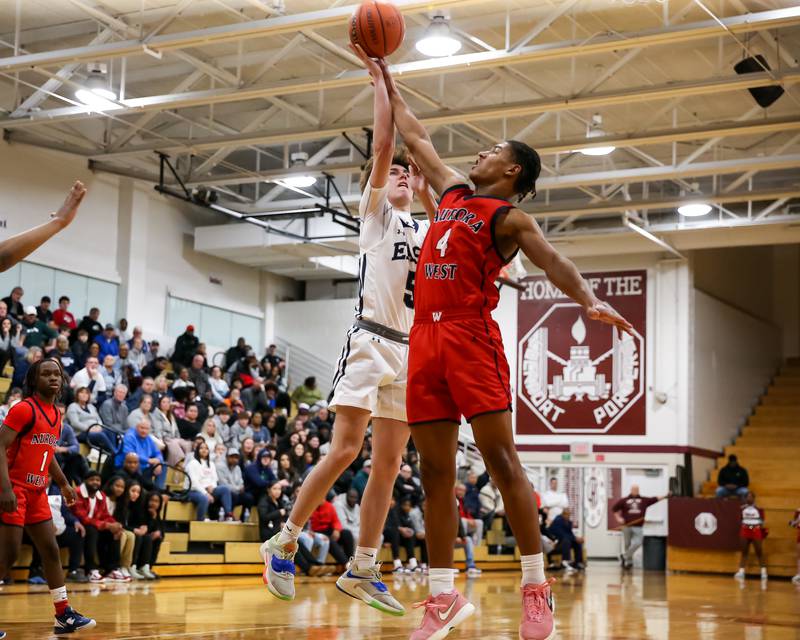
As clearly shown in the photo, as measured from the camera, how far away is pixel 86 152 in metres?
19.9

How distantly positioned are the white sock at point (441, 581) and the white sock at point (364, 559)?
2.37 feet

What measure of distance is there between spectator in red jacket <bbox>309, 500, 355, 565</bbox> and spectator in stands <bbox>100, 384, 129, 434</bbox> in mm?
2986

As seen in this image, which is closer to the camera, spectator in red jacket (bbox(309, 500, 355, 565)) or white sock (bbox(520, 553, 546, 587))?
white sock (bbox(520, 553, 546, 587))

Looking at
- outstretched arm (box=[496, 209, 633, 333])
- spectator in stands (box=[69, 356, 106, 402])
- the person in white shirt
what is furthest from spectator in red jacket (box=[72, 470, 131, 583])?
the person in white shirt

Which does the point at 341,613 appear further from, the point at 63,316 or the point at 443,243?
the point at 63,316

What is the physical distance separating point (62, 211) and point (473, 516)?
52.8ft

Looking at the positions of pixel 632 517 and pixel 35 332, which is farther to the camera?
pixel 632 517

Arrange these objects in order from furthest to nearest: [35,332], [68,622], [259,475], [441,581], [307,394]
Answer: [307,394], [35,332], [259,475], [68,622], [441,581]

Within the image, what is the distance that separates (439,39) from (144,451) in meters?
6.47

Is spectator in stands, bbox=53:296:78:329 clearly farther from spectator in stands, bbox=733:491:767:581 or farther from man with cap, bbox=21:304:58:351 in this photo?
spectator in stands, bbox=733:491:767:581

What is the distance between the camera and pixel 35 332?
17250 mm

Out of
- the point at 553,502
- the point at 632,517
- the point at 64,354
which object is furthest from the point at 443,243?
the point at 632,517

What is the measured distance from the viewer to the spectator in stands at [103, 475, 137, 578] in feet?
41.4

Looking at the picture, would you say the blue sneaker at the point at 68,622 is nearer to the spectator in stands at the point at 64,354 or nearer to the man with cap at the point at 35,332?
the spectator in stands at the point at 64,354
